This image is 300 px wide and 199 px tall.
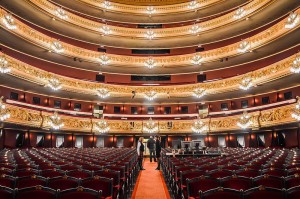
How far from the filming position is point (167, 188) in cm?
Answer: 705

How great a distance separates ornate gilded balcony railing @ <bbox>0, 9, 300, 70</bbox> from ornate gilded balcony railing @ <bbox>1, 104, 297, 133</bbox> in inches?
201

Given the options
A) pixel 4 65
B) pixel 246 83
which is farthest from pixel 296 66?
pixel 4 65

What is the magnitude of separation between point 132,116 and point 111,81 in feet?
13.6

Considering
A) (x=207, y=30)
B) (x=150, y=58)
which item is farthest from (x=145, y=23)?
(x=207, y=30)

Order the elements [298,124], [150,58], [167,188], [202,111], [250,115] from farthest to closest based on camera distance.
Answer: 1. [150,58]
2. [202,111]
3. [250,115]
4. [298,124]
5. [167,188]

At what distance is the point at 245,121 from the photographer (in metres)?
17.3

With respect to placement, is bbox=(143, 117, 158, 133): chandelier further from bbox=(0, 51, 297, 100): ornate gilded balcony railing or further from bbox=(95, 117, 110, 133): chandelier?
bbox=(95, 117, 110, 133): chandelier

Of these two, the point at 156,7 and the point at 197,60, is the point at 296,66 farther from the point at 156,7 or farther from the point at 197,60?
the point at 156,7

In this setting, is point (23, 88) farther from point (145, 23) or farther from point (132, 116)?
point (145, 23)

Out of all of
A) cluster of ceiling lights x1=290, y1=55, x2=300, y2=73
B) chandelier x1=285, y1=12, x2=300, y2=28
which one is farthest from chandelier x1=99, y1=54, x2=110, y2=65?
cluster of ceiling lights x1=290, y1=55, x2=300, y2=73

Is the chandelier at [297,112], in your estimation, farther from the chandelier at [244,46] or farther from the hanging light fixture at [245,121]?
the chandelier at [244,46]

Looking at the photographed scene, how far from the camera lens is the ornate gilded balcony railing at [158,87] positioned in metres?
15.0

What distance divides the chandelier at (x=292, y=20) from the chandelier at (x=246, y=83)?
177 inches

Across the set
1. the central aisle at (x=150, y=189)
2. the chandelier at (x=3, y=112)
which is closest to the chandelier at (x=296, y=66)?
the central aisle at (x=150, y=189)
